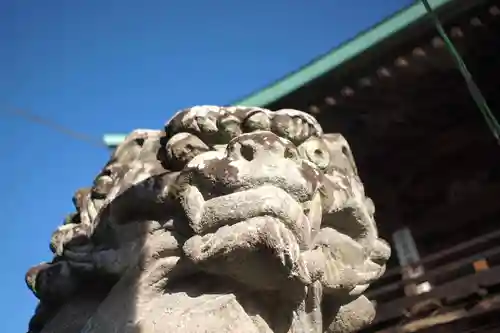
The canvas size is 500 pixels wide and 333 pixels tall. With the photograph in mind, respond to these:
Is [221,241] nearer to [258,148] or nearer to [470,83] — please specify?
[258,148]

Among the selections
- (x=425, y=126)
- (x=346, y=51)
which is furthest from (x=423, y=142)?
(x=346, y=51)

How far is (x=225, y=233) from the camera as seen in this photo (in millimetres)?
902

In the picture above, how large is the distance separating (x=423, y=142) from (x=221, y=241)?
276 cm

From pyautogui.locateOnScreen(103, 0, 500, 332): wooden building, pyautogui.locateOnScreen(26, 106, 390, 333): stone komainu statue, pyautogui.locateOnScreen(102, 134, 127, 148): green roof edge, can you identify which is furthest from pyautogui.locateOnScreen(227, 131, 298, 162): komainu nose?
pyautogui.locateOnScreen(103, 0, 500, 332): wooden building

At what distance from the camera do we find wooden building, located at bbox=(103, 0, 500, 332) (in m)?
2.84

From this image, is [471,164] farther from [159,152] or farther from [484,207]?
[159,152]

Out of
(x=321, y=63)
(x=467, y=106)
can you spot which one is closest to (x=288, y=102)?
(x=321, y=63)

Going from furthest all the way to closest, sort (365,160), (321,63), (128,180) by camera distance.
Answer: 1. (365,160)
2. (321,63)
3. (128,180)

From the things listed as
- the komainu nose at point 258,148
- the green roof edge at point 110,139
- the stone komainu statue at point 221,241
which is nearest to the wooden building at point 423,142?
the green roof edge at point 110,139

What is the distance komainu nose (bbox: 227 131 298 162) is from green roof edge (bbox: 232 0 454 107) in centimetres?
208

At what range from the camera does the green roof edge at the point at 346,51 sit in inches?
Result: 114

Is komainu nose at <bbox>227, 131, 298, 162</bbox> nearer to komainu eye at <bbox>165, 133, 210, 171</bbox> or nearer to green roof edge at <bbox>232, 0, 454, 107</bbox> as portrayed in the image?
komainu eye at <bbox>165, 133, 210, 171</bbox>

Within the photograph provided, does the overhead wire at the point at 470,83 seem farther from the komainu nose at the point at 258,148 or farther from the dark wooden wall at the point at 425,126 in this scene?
the komainu nose at the point at 258,148

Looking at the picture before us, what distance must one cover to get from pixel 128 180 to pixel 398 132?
2420 mm
